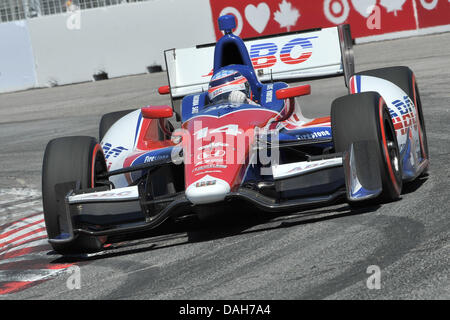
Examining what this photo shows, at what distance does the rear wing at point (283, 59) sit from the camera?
29.8ft

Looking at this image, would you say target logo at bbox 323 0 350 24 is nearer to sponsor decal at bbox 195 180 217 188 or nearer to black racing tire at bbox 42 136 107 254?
black racing tire at bbox 42 136 107 254

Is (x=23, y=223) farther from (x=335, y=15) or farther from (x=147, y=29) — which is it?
(x=147, y=29)

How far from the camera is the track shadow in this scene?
6.41 meters

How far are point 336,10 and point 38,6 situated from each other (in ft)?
24.4

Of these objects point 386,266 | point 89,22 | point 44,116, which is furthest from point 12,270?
point 89,22

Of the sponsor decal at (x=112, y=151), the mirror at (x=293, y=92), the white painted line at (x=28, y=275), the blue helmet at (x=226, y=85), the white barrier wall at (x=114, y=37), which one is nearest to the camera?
the white painted line at (x=28, y=275)

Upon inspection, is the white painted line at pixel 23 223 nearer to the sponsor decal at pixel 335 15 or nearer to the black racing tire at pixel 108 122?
the black racing tire at pixel 108 122

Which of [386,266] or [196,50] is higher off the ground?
[196,50]

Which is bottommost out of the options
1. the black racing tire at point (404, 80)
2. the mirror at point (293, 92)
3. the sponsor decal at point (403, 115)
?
the sponsor decal at point (403, 115)

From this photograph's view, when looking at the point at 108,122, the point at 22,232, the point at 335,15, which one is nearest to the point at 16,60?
the point at 335,15

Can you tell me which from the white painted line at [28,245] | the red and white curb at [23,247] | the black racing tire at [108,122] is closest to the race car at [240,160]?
the red and white curb at [23,247]

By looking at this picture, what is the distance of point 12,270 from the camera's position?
6.39 m

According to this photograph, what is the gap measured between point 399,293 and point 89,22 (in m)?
18.1

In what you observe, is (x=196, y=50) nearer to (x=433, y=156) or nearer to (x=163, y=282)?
(x=433, y=156)
